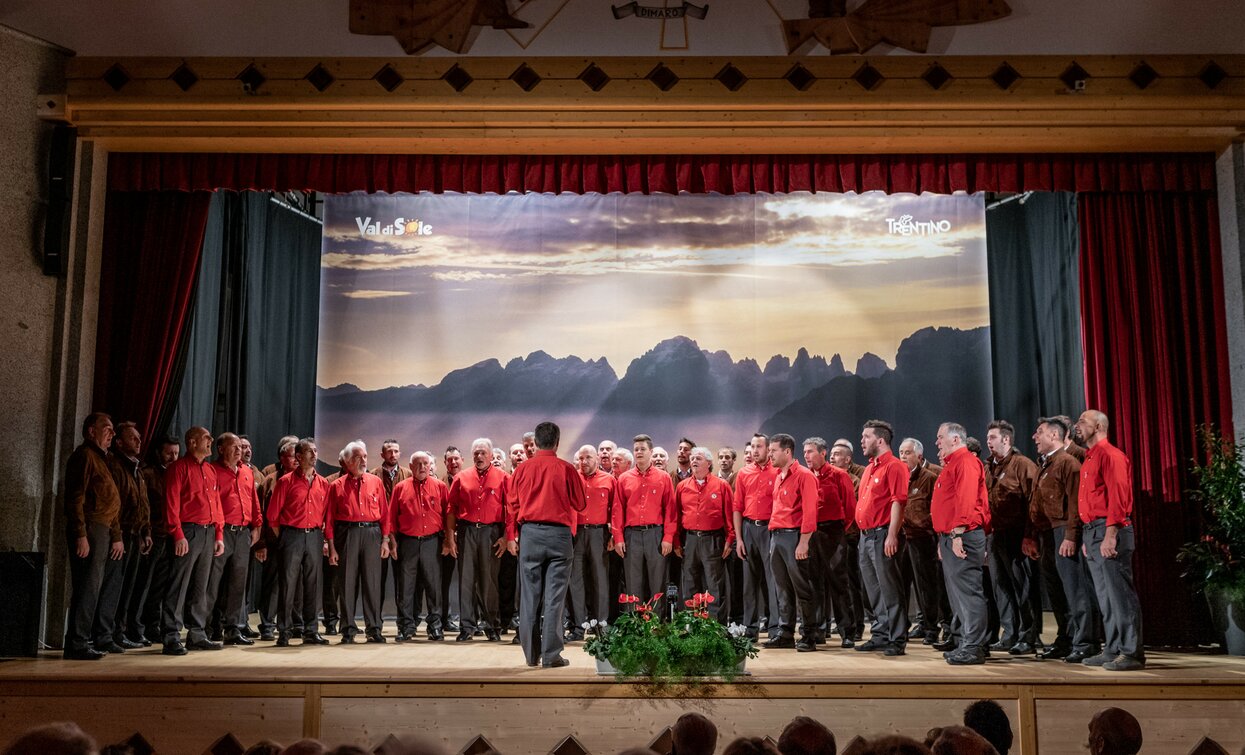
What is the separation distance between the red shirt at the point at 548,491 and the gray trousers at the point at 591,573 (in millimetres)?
1979

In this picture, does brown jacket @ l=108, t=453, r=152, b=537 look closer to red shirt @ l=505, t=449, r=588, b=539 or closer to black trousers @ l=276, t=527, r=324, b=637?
black trousers @ l=276, t=527, r=324, b=637

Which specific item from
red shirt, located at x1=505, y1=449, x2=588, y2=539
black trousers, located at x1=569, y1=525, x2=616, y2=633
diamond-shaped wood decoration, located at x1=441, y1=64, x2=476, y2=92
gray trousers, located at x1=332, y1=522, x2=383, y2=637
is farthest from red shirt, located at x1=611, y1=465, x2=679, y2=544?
diamond-shaped wood decoration, located at x1=441, y1=64, x2=476, y2=92

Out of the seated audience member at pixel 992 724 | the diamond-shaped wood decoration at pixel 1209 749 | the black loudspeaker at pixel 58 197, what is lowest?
the diamond-shaped wood decoration at pixel 1209 749

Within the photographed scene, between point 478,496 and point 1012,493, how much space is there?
4104 millimetres

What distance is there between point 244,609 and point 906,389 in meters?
6.47

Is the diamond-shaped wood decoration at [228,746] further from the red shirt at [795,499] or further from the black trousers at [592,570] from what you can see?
the red shirt at [795,499]

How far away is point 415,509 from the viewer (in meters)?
8.10

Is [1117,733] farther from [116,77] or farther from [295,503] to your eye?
[116,77]

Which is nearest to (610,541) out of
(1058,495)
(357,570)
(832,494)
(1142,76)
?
(832,494)

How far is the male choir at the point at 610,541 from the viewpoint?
634cm

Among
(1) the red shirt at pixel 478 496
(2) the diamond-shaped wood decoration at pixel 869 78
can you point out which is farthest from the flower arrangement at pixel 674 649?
(2) the diamond-shaped wood decoration at pixel 869 78

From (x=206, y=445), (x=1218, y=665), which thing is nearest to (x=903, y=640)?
(x=1218, y=665)

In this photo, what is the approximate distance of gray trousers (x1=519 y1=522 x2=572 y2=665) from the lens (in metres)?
6.04

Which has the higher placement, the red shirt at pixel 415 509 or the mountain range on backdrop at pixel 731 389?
the mountain range on backdrop at pixel 731 389
